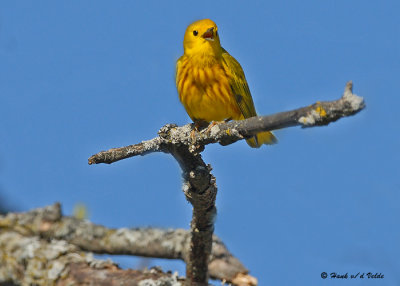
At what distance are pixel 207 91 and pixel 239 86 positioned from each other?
37cm

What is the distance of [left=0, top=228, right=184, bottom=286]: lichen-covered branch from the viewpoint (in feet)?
16.4

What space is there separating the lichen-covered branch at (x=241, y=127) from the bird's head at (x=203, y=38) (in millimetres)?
1497

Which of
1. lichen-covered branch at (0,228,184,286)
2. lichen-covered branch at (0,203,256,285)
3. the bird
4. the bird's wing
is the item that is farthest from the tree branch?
the bird's wing

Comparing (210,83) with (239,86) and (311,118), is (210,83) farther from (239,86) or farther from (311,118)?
(311,118)

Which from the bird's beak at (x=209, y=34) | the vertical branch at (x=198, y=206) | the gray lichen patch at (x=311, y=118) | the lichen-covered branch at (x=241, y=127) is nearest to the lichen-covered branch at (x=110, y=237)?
the vertical branch at (x=198, y=206)

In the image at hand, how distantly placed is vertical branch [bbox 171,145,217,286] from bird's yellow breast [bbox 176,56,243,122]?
3.80ft

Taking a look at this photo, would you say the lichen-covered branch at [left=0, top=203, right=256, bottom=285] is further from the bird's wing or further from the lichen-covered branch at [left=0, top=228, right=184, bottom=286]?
the bird's wing

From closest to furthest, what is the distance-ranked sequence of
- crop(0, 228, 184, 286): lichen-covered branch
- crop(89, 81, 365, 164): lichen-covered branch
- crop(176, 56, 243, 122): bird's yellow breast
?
crop(89, 81, 365, 164): lichen-covered branch, crop(0, 228, 184, 286): lichen-covered branch, crop(176, 56, 243, 122): bird's yellow breast

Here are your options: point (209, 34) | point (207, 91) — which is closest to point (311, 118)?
point (207, 91)

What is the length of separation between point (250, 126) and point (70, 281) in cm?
254

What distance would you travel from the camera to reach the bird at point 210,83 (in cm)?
564

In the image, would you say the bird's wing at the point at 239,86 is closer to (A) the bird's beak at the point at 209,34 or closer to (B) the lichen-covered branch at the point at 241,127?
(A) the bird's beak at the point at 209,34

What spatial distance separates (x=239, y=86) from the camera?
580 cm

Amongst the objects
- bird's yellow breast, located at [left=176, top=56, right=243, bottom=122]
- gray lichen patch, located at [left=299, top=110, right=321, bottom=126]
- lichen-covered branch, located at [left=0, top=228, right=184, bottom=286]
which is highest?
bird's yellow breast, located at [left=176, top=56, right=243, bottom=122]
